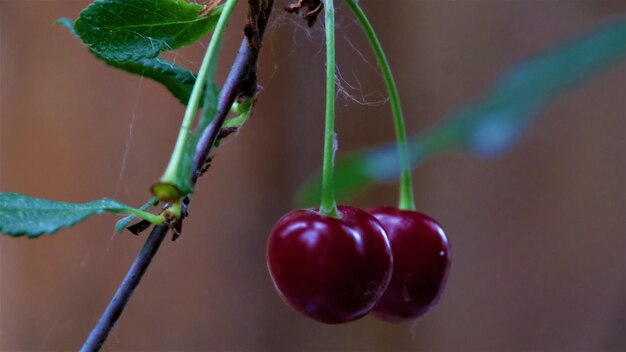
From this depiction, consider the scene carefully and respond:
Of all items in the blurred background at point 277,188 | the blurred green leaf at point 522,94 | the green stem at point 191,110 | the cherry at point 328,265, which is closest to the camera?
the blurred green leaf at point 522,94

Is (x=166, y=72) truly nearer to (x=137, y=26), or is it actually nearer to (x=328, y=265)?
(x=137, y=26)

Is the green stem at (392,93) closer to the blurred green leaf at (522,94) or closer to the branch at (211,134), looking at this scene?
the branch at (211,134)

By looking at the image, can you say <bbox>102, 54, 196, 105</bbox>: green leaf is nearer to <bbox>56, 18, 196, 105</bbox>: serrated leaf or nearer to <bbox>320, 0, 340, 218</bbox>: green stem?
<bbox>56, 18, 196, 105</bbox>: serrated leaf

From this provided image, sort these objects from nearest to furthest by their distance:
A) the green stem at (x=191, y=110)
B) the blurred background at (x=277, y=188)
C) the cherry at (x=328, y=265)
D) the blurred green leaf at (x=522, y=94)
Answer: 1. the blurred green leaf at (x=522, y=94)
2. the green stem at (x=191, y=110)
3. the cherry at (x=328, y=265)
4. the blurred background at (x=277, y=188)

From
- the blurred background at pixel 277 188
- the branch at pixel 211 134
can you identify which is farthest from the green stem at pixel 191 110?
the blurred background at pixel 277 188

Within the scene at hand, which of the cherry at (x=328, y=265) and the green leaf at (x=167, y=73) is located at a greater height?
the green leaf at (x=167, y=73)

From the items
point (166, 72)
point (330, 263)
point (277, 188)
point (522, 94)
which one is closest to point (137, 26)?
point (166, 72)
